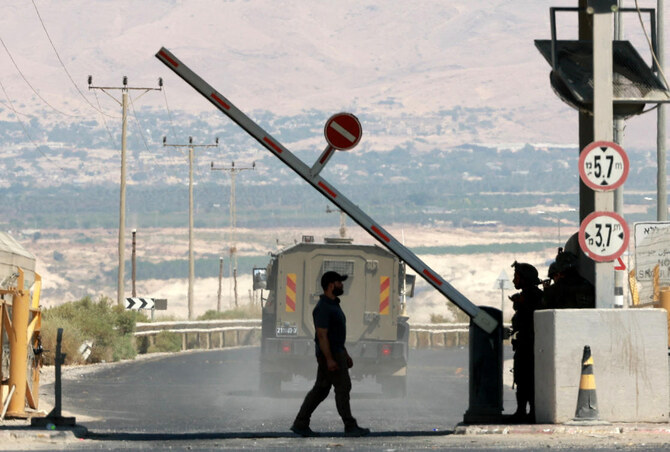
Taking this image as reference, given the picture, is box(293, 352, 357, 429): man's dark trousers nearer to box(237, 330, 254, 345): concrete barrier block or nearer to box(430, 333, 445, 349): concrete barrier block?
box(237, 330, 254, 345): concrete barrier block

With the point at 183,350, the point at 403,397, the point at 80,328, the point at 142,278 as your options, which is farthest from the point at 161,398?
the point at 142,278

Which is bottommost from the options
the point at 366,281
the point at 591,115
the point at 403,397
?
the point at 403,397

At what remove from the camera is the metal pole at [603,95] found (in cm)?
1483

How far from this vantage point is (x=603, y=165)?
577 inches

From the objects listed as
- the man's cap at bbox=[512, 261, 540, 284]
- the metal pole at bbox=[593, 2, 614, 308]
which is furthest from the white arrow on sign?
the metal pole at bbox=[593, 2, 614, 308]

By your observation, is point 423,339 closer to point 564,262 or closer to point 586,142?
point 586,142

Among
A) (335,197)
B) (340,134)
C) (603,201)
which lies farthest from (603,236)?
(340,134)

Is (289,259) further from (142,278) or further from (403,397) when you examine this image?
(142,278)

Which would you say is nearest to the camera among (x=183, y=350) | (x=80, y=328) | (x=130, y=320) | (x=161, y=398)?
(x=161, y=398)

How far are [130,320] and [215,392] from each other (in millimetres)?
18576

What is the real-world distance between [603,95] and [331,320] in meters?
3.67

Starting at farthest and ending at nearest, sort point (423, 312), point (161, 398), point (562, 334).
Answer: point (423, 312) → point (161, 398) → point (562, 334)

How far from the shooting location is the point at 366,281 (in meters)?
26.6

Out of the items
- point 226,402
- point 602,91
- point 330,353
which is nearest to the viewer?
point 330,353
